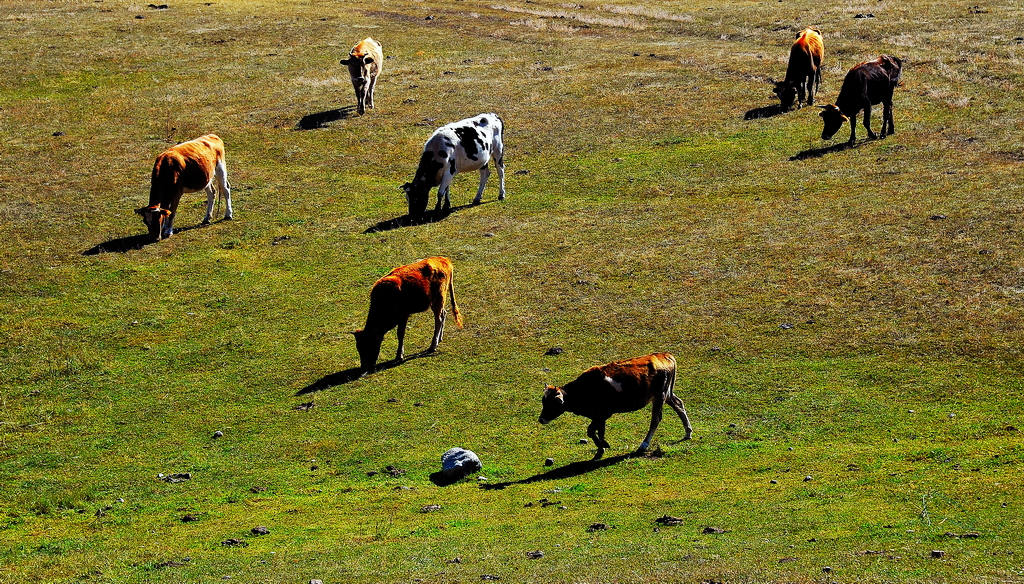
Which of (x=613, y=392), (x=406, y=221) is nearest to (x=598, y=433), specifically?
(x=613, y=392)

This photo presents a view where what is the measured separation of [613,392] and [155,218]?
18773 millimetres

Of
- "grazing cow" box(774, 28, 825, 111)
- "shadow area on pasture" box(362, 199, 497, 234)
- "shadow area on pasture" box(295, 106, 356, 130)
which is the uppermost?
"grazing cow" box(774, 28, 825, 111)

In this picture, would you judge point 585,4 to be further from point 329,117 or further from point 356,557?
point 356,557

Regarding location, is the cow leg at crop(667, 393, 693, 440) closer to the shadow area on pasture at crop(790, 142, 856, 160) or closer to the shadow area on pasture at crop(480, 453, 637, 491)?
the shadow area on pasture at crop(480, 453, 637, 491)

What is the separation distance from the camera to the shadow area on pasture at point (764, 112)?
4178 centimetres

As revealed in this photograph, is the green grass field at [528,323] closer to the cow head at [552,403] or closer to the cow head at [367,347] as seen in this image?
the cow head at [367,347]

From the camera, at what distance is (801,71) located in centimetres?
4234

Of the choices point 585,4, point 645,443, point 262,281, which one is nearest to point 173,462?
point 645,443

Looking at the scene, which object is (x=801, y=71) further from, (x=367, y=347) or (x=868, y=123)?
(x=367, y=347)

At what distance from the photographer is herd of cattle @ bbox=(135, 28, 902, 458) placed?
18.8 meters

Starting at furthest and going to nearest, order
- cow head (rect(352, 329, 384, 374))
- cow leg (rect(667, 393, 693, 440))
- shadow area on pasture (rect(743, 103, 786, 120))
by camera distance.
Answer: shadow area on pasture (rect(743, 103, 786, 120)) < cow head (rect(352, 329, 384, 374)) < cow leg (rect(667, 393, 693, 440))

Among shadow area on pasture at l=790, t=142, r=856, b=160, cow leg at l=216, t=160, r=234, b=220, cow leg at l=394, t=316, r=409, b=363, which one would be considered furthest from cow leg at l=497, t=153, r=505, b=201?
cow leg at l=394, t=316, r=409, b=363

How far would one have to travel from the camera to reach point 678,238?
102ft

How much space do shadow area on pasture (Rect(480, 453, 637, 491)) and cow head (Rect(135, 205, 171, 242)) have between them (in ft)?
59.4
